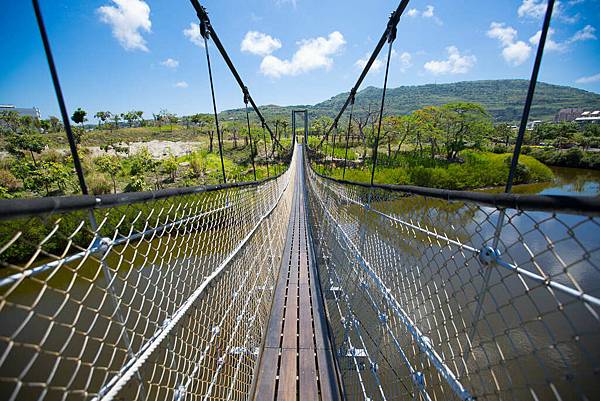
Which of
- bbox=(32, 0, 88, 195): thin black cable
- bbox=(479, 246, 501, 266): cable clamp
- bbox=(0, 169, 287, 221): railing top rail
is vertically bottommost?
bbox=(479, 246, 501, 266): cable clamp

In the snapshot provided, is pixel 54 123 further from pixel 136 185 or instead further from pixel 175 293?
pixel 175 293

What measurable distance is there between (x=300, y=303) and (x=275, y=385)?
2.46 feet

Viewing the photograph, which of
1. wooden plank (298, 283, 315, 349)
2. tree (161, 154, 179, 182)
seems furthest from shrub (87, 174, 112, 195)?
wooden plank (298, 283, 315, 349)

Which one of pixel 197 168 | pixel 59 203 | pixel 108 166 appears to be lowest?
pixel 197 168

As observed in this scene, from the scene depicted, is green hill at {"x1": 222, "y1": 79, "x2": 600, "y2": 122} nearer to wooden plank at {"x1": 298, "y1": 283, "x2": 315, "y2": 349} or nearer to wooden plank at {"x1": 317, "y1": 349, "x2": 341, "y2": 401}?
wooden plank at {"x1": 298, "y1": 283, "x2": 315, "y2": 349}

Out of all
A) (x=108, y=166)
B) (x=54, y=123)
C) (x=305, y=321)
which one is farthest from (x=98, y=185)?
(x=54, y=123)

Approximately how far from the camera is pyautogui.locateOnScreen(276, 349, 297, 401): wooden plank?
1.37 metres

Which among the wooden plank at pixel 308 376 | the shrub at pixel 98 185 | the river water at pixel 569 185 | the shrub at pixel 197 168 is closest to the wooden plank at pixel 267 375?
the wooden plank at pixel 308 376

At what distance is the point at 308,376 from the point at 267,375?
208 millimetres

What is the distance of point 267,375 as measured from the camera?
146 cm

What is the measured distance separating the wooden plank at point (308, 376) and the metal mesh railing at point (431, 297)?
0.49ft

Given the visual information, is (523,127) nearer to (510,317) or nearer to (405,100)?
(510,317)

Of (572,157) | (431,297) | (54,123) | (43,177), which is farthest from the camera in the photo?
(54,123)

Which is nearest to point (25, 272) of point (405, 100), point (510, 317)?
point (510, 317)
